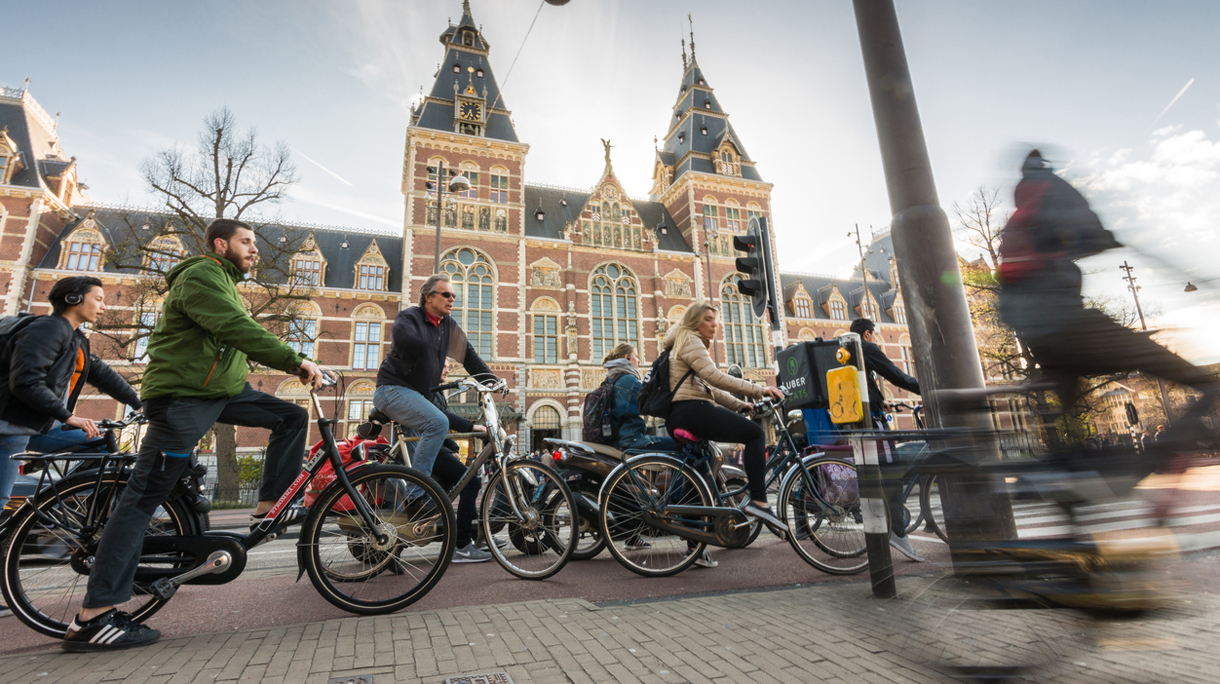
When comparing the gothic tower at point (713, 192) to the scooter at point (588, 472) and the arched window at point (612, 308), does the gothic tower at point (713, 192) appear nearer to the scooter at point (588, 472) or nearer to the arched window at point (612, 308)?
the arched window at point (612, 308)

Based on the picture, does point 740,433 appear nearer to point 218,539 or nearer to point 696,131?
point 218,539

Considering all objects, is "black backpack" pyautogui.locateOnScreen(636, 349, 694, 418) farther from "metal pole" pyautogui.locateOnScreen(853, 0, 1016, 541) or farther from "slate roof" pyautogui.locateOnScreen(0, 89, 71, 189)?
"slate roof" pyautogui.locateOnScreen(0, 89, 71, 189)

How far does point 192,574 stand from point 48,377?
6.46 feet


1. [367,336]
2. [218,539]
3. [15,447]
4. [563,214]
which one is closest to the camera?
[218,539]

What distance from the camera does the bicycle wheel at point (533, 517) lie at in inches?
134

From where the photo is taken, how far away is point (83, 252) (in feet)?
77.8

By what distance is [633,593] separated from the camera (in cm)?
309

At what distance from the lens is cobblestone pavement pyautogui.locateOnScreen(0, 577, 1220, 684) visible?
1474 mm

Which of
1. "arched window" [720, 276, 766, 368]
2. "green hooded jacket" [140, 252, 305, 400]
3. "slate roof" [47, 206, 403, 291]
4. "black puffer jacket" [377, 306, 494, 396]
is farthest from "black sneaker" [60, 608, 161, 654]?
"arched window" [720, 276, 766, 368]

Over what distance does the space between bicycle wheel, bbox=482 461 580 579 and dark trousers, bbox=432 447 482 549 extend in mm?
326

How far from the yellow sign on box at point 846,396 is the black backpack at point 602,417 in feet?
6.70

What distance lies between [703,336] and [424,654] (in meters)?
2.84

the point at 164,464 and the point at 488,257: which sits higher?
the point at 488,257

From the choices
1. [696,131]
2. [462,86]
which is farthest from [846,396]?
[696,131]
